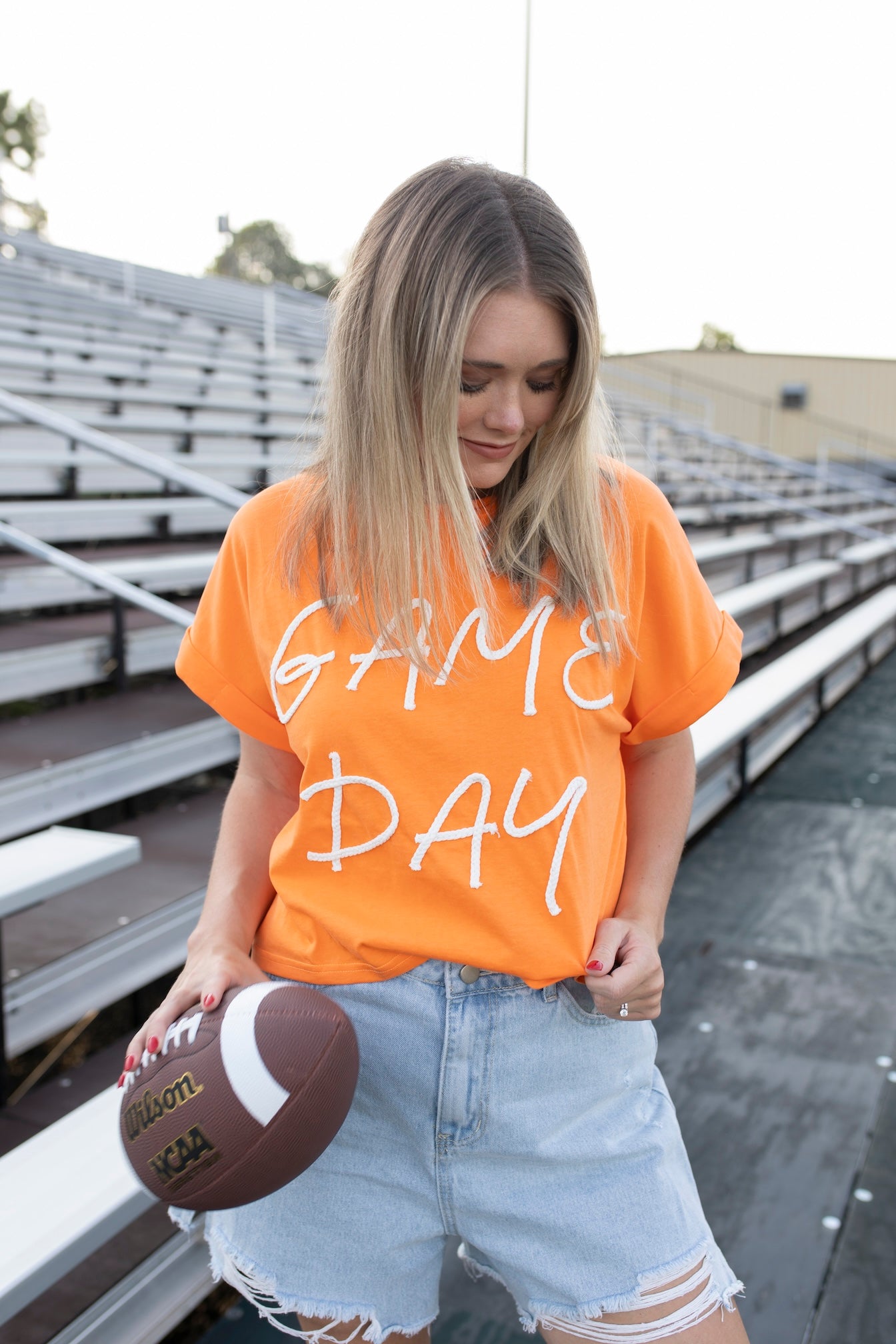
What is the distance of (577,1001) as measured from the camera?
3.13ft

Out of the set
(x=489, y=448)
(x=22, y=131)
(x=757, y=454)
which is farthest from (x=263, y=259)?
(x=489, y=448)

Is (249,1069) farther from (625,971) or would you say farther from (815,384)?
(815,384)

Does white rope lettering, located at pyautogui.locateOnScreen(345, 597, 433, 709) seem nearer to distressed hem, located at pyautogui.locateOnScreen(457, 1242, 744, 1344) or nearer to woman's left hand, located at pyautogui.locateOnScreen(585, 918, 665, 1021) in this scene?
woman's left hand, located at pyautogui.locateOnScreen(585, 918, 665, 1021)

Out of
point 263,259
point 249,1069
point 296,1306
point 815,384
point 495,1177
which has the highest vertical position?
point 263,259

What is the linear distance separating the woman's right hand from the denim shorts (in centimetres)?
6

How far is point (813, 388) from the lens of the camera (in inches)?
806

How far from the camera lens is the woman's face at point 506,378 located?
2.89 feet

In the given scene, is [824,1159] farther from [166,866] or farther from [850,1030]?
[166,866]

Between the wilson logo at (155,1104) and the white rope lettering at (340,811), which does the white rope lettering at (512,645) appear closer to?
the white rope lettering at (340,811)

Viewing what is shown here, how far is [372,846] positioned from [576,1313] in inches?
16.5

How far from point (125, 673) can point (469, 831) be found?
231 centimetres

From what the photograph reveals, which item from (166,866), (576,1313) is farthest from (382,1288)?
(166,866)

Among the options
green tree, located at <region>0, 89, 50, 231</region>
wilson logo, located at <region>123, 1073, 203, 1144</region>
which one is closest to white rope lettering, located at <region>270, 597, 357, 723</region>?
wilson logo, located at <region>123, 1073, 203, 1144</region>

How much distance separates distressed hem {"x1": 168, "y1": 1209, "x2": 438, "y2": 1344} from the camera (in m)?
0.98
